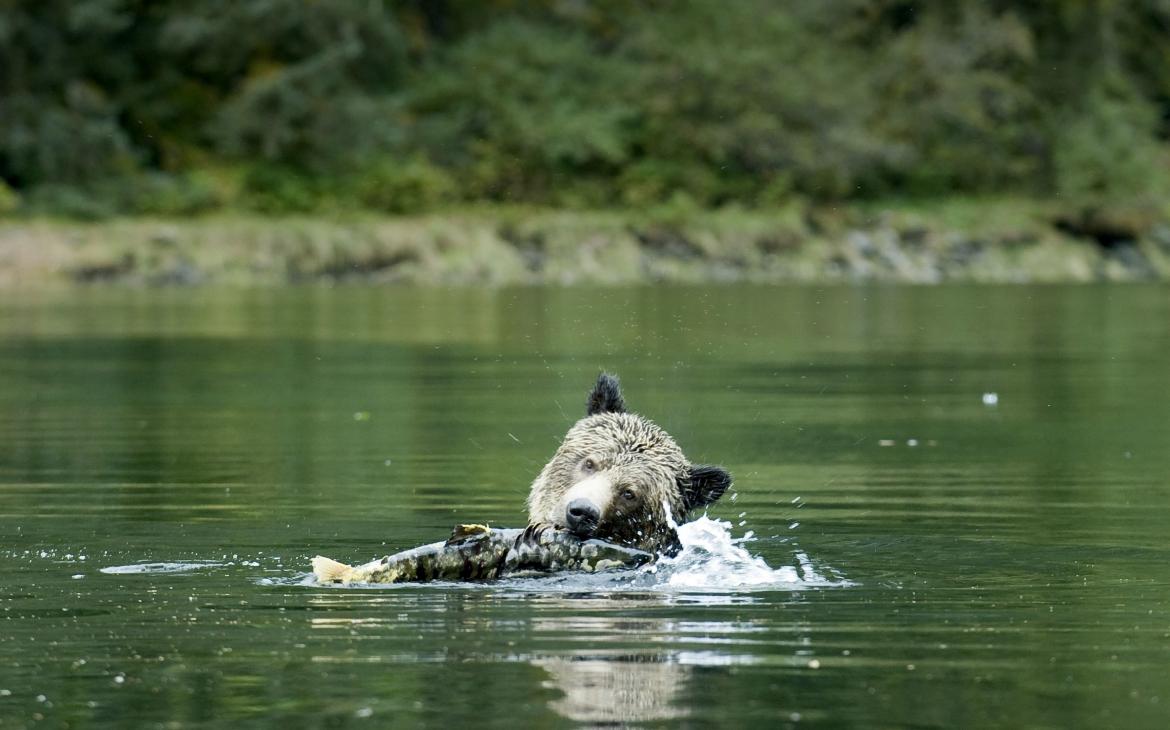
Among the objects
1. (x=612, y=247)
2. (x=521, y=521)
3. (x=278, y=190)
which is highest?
(x=278, y=190)

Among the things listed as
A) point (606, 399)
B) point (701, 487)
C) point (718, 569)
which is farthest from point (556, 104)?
point (718, 569)

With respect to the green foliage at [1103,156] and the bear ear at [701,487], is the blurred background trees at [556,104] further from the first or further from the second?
the bear ear at [701,487]

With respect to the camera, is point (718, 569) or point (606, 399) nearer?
point (718, 569)

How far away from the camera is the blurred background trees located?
56094 millimetres

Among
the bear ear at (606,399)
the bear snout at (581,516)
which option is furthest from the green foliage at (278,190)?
the bear snout at (581,516)

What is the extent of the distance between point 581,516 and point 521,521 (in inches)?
127

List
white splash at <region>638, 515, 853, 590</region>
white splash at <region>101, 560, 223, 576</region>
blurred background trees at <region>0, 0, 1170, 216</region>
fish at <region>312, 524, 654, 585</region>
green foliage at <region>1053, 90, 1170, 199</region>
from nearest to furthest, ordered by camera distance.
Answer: fish at <region>312, 524, 654, 585</region>
white splash at <region>638, 515, 853, 590</region>
white splash at <region>101, 560, 223, 576</region>
blurred background trees at <region>0, 0, 1170, 216</region>
green foliage at <region>1053, 90, 1170, 199</region>

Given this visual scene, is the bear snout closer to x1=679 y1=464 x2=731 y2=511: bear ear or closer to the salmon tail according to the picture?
the salmon tail

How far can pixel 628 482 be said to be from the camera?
35.2ft

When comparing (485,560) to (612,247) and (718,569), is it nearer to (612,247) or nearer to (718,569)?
(718,569)

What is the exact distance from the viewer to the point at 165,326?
33.9 meters

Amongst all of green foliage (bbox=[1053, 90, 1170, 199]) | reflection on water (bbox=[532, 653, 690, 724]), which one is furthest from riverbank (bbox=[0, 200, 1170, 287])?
reflection on water (bbox=[532, 653, 690, 724])

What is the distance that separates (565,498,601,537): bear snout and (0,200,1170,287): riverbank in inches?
1636

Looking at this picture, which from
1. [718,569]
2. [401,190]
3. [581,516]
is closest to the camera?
[581,516]
